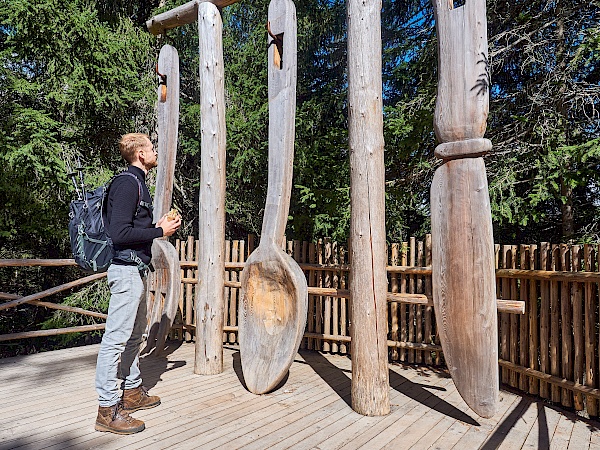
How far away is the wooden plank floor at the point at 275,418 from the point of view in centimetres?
299

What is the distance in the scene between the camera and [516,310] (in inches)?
124

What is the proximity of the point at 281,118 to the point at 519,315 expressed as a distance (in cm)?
279

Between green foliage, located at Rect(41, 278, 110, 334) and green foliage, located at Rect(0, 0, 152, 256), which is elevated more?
green foliage, located at Rect(0, 0, 152, 256)

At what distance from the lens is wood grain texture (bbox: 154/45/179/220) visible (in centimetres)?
505

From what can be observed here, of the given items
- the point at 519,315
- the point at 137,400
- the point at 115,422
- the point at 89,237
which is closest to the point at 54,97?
the point at 89,237

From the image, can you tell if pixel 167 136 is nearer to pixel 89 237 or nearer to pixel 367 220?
pixel 89 237

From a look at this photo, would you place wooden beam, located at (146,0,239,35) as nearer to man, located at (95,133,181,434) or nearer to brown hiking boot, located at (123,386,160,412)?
man, located at (95,133,181,434)

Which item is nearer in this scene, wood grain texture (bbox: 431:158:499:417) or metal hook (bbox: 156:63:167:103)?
wood grain texture (bbox: 431:158:499:417)

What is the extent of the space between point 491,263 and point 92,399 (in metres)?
3.27

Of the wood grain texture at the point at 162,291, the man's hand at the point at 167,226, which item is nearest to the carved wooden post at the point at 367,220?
the man's hand at the point at 167,226

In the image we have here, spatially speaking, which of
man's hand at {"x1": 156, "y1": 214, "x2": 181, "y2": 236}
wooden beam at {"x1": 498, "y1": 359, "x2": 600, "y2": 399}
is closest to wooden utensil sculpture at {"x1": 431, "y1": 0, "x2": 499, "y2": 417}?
wooden beam at {"x1": 498, "y1": 359, "x2": 600, "y2": 399}

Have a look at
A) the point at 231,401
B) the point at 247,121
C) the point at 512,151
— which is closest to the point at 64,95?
the point at 247,121

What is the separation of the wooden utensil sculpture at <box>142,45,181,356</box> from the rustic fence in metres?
1.29

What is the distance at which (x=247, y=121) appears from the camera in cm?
830
